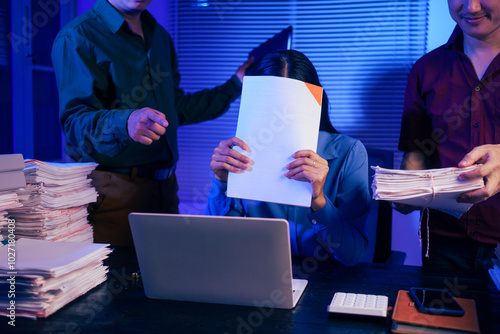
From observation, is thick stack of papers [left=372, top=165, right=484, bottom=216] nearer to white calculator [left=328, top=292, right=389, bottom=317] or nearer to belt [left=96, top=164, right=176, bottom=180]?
white calculator [left=328, top=292, right=389, bottom=317]

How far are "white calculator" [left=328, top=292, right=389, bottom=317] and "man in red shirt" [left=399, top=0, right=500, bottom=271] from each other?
62 cm

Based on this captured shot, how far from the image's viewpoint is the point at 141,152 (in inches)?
89.4

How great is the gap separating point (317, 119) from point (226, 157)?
0.30 meters

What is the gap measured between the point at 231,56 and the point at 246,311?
7.94 ft

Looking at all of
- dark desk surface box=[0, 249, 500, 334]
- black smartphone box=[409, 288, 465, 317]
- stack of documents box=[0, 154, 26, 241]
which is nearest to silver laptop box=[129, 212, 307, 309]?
dark desk surface box=[0, 249, 500, 334]

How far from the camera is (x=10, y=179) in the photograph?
1363 mm

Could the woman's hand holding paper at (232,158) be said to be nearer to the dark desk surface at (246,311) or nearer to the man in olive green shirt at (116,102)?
the dark desk surface at (246,311)

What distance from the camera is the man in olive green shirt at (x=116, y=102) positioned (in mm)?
2107

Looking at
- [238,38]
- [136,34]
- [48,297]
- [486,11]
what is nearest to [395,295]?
[48,297]

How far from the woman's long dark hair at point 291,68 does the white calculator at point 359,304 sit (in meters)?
0.80

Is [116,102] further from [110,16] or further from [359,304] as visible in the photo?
[359,304]

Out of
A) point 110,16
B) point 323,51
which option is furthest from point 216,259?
point 323,51

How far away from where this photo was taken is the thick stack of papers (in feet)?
4.04

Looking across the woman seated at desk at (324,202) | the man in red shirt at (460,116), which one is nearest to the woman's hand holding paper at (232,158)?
the woman seated at desk at (324,202)
